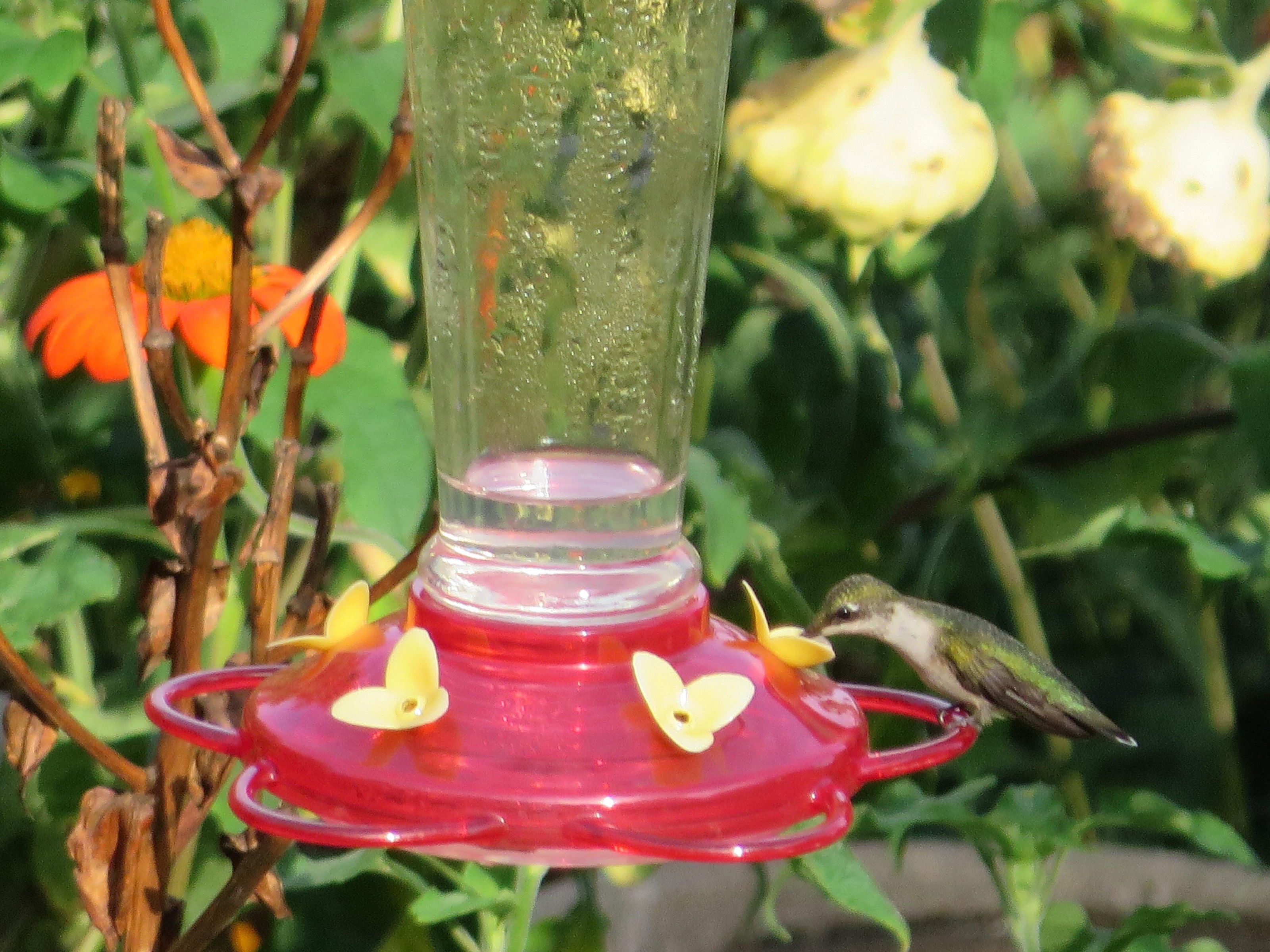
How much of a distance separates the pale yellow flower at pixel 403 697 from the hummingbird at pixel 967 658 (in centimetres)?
33

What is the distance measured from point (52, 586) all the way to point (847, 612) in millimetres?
467

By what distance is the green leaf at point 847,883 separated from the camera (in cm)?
105

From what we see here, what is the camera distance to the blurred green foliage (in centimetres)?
104

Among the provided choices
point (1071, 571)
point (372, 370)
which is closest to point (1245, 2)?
point (1071, 571)

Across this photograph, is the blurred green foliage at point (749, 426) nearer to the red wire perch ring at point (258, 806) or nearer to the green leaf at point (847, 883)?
the green leaf at point (847, 883)

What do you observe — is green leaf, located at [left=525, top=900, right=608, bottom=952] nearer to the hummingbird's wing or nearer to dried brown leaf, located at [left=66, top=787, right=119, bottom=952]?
the hummingbird's wing

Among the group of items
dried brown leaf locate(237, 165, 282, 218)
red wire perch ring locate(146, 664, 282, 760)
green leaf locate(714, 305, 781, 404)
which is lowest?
green leaf locate(714, 305, 781, 404)

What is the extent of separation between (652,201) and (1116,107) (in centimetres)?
58

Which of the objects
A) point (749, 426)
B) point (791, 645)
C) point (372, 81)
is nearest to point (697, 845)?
point (791, 645)

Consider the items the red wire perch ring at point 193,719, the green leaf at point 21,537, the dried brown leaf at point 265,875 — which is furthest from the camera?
the green leaf at point 21,537

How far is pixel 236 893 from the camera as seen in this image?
0.86 metres

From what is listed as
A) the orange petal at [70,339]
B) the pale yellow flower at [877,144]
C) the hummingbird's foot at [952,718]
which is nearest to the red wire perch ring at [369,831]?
the hummingbird's foot at [952,718]

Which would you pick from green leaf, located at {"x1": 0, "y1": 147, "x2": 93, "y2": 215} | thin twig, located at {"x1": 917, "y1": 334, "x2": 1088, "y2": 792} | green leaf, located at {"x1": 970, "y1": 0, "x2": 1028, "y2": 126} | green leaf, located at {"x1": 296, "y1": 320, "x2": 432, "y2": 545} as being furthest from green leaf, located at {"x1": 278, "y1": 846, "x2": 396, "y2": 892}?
green leaf, located at {"x1": 970, "y1": 0, "x2": 1028, "y2": 126}

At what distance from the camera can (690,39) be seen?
77 centimetres
